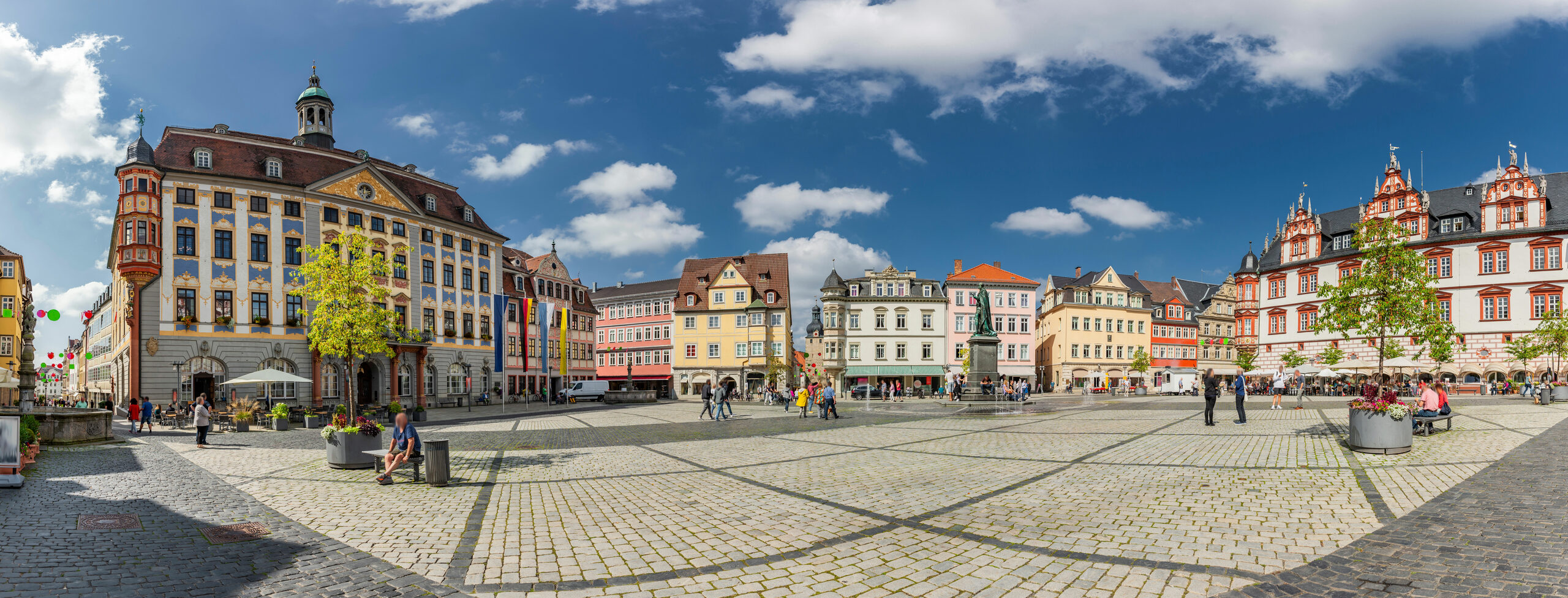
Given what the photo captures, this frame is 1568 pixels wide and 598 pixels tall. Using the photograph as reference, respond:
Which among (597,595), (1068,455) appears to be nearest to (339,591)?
(597,595)

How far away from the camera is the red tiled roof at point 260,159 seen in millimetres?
36781

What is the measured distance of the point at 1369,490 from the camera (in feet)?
30.1

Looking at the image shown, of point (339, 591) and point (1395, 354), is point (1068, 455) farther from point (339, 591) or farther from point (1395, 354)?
point (1395, 354)

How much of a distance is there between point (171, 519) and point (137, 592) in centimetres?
351

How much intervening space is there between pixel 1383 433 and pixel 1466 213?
60917mm

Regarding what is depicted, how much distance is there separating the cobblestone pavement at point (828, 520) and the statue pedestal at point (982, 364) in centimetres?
1896

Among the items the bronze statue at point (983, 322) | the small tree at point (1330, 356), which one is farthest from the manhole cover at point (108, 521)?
the small tree at point (1330, 356)

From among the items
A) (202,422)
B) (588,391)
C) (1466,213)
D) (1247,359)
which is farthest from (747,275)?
(1466,213)

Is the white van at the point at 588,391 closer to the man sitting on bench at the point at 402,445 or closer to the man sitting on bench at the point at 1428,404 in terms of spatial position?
the man sitting on bench at the point at 402,445

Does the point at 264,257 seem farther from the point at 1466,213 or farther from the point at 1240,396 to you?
the point at 1466,213

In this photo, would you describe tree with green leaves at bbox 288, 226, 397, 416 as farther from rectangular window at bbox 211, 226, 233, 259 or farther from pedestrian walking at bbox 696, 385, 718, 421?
rectangular window at bbox 211, 226, 233, 259

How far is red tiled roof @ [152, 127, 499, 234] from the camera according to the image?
3678 centimetres

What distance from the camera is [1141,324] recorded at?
7662 centimetres

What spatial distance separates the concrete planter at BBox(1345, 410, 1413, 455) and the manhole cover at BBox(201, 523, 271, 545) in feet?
53.3
